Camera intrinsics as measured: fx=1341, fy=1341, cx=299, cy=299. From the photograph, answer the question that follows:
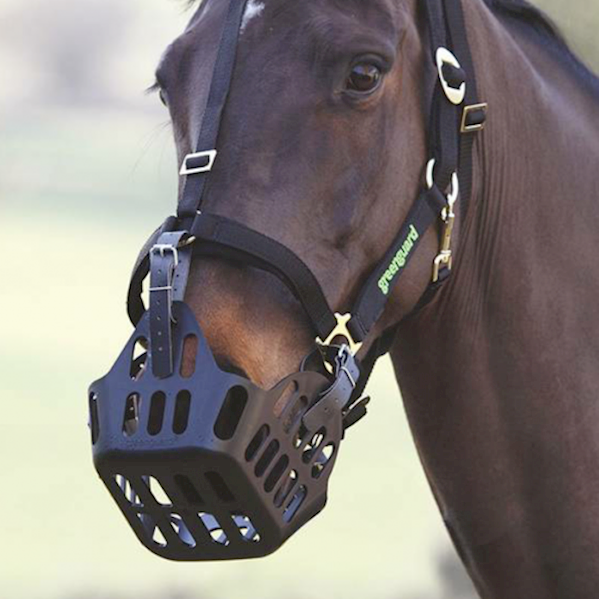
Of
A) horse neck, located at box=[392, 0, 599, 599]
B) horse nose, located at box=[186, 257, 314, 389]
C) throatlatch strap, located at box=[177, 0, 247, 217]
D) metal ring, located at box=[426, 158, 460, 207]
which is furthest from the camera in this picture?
horse neck, located at box=[392, 0, 599, 599]

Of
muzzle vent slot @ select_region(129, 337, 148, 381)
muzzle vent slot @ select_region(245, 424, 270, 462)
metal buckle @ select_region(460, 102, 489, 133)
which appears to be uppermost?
metal buckle @ select_region(460, 102, 489, 133)

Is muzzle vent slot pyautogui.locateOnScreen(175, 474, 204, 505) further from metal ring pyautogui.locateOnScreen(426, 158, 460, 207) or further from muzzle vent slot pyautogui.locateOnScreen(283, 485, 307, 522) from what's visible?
metal ring pyautogui.locateOnScreen(426, 158, 460, 207)

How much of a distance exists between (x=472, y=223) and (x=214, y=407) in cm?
102

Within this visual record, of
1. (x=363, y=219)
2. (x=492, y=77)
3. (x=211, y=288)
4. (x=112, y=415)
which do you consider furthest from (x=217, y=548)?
(x=492, y=77)

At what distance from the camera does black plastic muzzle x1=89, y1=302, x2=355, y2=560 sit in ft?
7.62

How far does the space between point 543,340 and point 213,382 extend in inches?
42.2

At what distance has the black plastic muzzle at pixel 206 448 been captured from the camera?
2322 mm

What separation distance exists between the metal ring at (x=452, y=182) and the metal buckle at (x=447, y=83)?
0.48 feet

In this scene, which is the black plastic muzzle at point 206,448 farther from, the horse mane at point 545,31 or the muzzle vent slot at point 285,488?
the horse mane at point 545,31

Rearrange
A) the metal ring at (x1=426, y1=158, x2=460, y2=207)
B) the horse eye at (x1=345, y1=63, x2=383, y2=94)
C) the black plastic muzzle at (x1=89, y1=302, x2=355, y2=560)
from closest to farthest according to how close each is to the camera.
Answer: the black plastic muzzle at (x1=89, y1=302, x2=355, y2=560) → the horse eye at (x1=345, y1=63, x2=383, y2=94) → the metal ring at (x1=426, y1=158, x2=460, y2=207)

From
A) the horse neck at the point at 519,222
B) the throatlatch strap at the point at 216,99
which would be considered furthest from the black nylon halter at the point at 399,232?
the horse neck at the point at 519,222

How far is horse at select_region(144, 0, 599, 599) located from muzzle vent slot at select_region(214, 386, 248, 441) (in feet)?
0.82

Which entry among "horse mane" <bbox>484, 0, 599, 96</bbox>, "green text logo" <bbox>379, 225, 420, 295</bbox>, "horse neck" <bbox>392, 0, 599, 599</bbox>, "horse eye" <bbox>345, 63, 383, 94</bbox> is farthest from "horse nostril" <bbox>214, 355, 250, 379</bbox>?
"horse mane" <bbox>484, 0, 599, 96</bbox>

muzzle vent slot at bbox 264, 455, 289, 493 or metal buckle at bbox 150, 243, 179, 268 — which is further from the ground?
metal buckle at bbox 150, 243, 179, 268
